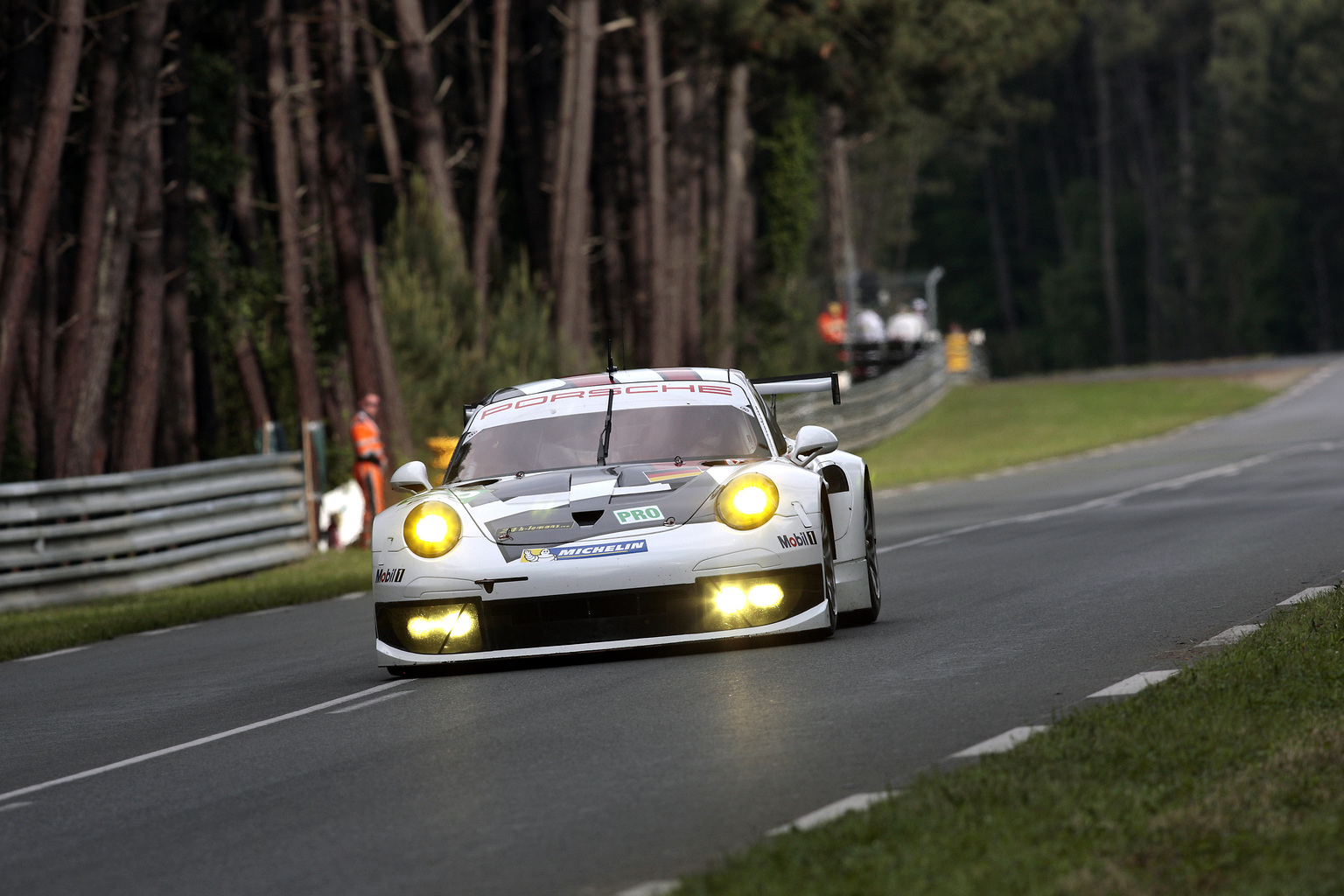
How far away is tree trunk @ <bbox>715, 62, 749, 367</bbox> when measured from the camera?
47094 mm

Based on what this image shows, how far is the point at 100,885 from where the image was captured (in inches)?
252

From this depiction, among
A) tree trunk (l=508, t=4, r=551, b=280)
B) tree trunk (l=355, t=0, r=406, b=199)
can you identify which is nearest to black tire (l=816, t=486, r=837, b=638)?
tree trunk (l=355, t=0, r=406, b=199)

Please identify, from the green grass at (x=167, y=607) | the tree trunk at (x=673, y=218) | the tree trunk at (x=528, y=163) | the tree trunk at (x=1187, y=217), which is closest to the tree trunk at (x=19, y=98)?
the green grass at (x=167, y=607)

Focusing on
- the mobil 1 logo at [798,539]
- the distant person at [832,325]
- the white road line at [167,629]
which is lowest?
the white road line at [167,629]

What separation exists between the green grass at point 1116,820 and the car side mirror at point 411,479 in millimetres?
4543

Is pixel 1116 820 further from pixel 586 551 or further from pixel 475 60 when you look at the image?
pixel 475 60

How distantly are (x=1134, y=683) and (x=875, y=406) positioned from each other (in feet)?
114

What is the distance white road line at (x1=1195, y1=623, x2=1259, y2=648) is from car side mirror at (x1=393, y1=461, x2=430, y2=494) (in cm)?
400

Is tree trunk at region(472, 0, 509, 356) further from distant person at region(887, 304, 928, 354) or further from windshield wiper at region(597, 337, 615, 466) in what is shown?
windshield wiper at region(597, 337, 615, 466)

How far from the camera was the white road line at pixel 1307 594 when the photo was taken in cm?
1142

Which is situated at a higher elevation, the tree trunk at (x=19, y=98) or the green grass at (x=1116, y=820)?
the tree trunk at (x=19, y=98)

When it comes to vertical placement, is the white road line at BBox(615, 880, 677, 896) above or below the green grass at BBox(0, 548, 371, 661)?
below

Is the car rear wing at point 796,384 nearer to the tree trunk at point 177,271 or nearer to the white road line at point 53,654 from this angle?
the white road line at point 53,654

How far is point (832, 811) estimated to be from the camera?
21.3 ft
